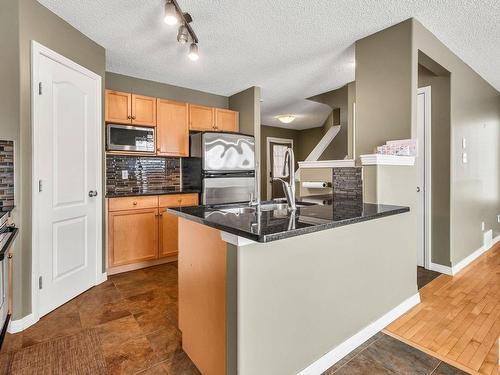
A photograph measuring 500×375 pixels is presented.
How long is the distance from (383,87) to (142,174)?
2973mm

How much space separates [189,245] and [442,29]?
2699mm

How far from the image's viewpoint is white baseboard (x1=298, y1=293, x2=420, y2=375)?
1516mm

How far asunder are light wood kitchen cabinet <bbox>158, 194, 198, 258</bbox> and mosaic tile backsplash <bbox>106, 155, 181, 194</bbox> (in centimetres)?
49

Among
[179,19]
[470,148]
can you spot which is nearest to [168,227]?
[179,19]

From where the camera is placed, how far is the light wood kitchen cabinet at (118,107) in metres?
3.22

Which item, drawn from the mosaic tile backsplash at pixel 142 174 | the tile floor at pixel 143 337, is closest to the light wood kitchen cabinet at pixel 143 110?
the mosaic tile backsplash at pixel 142 174

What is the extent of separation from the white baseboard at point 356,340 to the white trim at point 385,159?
1074 millimetres

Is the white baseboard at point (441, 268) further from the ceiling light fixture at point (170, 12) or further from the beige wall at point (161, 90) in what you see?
the beige wall at point (161, 90)

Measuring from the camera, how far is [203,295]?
4.81ft

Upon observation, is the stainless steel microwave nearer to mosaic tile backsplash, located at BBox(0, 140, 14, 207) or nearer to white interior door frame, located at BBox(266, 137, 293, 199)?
mosaic tile backsplash, located at BBox(0, 140, 14, 207)

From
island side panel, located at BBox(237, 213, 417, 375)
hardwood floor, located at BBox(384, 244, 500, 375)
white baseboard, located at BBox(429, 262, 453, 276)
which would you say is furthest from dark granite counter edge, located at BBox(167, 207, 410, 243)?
white baseboard, located at BBox(429, 262, 453, 276)

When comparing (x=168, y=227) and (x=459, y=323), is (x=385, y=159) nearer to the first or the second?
(x=459, y=323)

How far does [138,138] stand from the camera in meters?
3.44

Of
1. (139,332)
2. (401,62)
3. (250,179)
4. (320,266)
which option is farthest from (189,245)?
(250,179)
